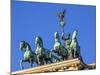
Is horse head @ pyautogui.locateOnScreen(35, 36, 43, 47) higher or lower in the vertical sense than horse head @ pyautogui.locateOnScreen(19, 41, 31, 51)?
higher

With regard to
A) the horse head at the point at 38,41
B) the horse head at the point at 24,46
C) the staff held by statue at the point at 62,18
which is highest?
the staff held by statue at the point at 62,18

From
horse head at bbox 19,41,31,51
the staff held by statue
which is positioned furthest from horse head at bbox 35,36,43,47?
the staff held by statue

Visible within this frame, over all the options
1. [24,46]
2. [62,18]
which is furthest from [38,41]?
[62,18]

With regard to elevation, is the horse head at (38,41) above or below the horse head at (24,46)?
above

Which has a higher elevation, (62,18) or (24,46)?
(62,18)

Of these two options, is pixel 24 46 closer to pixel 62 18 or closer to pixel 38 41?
pixel 38 41

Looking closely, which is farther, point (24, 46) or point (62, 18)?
point (62, 18)

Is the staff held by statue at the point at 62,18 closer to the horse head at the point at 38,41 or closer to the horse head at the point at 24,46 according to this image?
the horse head at the point at 38,41

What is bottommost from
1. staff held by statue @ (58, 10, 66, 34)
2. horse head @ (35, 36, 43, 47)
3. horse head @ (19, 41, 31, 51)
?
horse head @ (19, 41, 31, 51)

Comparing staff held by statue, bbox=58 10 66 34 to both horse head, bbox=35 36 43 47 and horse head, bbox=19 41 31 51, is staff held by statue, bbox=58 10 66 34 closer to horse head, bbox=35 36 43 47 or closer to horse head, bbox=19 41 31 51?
horse head, bbox=35 36 43 47

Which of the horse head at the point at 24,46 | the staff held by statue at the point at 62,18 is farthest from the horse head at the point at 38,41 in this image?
the staff held by statue at the point at 62,18

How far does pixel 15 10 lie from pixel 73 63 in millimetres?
743

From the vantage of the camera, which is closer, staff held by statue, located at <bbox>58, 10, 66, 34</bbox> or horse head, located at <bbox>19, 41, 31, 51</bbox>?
horse head, located at <bbox>19, 41, 31, 51</bbox>

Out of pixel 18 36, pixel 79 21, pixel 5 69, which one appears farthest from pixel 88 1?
pixel 5 69
